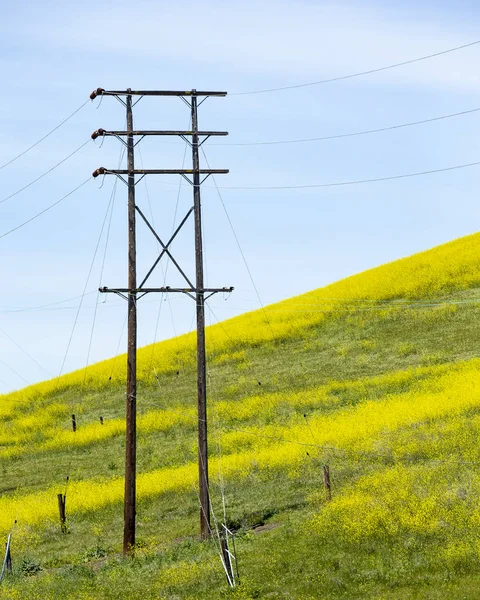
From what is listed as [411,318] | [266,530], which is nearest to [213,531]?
[266,530]

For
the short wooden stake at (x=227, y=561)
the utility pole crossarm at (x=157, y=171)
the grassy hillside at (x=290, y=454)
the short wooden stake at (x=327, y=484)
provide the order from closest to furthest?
the short wooden stake at (x=227, y=561), the grassy hillside at (x=290, y=454), the utility pole crossarm at (x=157, y=171), the short wooden stake at (x=327, y=484)

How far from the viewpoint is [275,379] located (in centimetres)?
5450

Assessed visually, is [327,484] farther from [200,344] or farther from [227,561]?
[227,561]

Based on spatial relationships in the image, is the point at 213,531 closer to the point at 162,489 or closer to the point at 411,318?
the point at 162,489

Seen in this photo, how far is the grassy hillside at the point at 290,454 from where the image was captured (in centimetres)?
2409

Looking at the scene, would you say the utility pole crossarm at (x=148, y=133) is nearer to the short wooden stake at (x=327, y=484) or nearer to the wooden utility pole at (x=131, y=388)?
the wooden utility pole at (x=131, y=388)

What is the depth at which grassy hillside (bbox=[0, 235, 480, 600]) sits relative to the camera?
24094mm

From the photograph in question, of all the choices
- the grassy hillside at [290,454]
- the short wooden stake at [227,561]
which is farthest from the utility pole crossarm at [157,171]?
the short wooden stake at [227,561]

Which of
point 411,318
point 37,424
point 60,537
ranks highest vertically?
point 411,318

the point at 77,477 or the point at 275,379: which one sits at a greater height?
the point at 275,379

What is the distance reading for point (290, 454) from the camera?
1485 inches

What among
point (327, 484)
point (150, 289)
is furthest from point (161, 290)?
point (327, 484)

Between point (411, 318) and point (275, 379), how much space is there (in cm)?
1127

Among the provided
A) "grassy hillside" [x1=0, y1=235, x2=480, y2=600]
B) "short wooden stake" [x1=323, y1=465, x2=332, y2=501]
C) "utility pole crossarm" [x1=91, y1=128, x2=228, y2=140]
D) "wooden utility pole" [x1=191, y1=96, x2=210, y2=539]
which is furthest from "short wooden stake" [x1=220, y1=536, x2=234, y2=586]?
"utility pole crossarm" [x1=91, y1=128, x2=228, y2=140]
